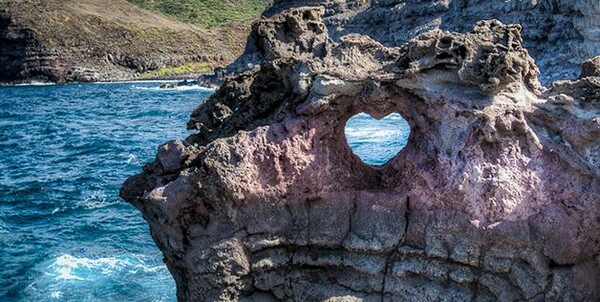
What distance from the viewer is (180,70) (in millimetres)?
70812

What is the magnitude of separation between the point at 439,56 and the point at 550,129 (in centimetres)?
80

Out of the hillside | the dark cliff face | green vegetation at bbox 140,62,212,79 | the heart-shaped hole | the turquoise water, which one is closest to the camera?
the turquoise water

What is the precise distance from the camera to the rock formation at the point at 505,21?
23.4 m

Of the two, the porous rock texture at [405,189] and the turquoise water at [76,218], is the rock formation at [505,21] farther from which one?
the porous rock texture at [405,189]

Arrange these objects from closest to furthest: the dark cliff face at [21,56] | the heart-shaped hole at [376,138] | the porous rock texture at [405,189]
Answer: the porous rock texture at [405,189] → the heart-shaped hole at [376,138] → the dark cliff face at [21,56]

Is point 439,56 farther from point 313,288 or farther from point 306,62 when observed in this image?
point 313,288

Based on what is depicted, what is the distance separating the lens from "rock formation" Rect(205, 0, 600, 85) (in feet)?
76.7

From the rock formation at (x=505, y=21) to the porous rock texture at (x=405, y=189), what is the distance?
3.67 meters

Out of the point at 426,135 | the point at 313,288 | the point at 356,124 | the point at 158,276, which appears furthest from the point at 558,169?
the point at 356,124

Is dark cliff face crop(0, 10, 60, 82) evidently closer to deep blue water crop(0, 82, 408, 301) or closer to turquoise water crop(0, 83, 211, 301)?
deep blue water crop(0, 82, 408, 301)

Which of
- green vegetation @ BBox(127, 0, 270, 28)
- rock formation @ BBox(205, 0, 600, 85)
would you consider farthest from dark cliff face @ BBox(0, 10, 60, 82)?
green vegetation @ BBox(127, 0, 270, 28)

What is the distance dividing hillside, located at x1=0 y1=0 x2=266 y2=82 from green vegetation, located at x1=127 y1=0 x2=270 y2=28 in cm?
1328

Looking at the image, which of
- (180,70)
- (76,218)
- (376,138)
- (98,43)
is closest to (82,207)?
(76,218)

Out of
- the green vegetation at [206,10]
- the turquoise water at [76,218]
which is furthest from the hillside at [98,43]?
the turquoise water at [76,218]
